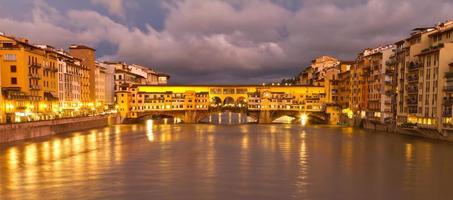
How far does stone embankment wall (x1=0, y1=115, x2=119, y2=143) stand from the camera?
55000 mm

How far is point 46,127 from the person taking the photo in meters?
65.8

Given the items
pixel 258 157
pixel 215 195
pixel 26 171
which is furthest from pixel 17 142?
pixel 215 195

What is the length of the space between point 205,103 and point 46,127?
186 ft

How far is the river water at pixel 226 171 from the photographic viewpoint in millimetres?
27094

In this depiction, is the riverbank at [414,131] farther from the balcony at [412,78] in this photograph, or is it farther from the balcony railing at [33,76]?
the balcony railing at [33,76]

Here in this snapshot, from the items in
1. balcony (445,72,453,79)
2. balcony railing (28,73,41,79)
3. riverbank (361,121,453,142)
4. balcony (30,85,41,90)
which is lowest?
riverbank (361,121,453,142)

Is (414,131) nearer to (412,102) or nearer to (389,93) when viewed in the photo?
(412,102)

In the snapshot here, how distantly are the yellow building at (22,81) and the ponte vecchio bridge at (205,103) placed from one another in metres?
35.1

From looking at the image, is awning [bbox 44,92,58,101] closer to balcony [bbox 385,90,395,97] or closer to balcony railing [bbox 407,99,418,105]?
balcony [bbox 385,90,395,97]

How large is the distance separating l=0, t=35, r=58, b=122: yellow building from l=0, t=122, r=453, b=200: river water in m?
13.1

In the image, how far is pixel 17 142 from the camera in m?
54.9

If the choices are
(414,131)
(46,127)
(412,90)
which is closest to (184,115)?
(46,127)

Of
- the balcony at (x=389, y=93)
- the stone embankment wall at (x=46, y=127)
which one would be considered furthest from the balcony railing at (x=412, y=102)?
the stone embankment wall at (x=46, y=127)

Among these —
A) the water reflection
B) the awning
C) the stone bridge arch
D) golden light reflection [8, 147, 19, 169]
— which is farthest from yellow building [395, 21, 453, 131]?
the awning
